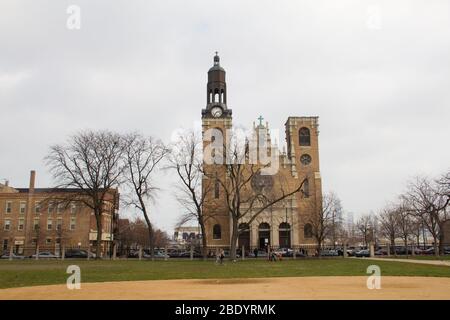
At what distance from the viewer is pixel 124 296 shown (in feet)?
48.0

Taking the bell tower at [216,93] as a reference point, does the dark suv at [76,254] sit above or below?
below

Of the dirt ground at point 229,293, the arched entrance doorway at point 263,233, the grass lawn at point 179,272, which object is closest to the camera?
the dirt ground at point 229,293

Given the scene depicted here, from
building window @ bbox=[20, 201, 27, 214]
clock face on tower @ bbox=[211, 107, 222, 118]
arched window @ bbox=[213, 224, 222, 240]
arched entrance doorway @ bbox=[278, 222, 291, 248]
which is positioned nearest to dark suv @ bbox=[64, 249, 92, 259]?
arched window @ bbox=[213, 224, 222, 240]

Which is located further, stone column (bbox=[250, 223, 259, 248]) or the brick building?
the brick building

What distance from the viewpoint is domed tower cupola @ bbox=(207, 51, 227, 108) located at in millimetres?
72750

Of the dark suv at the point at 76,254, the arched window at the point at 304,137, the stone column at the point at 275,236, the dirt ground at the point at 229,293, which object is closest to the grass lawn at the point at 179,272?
the dirt ground at the point at 229,293

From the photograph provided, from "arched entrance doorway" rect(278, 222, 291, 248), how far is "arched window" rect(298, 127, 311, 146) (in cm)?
1418

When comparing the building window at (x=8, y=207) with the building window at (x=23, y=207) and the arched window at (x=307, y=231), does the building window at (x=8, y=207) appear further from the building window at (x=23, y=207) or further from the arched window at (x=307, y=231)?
the arched window at (x=307, y=231)

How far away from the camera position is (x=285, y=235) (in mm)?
70938

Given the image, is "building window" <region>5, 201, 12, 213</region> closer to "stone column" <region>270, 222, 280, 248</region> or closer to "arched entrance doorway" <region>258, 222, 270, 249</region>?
"arched entrance doorway" <region>258, 222, 270, 249</region>

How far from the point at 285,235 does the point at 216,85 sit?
2581cm

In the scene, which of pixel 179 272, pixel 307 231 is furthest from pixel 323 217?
pixel 179 272

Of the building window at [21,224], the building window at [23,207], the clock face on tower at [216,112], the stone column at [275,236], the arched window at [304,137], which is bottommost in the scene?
the stone column at [275,236]

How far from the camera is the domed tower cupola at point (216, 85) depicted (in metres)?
72.8
